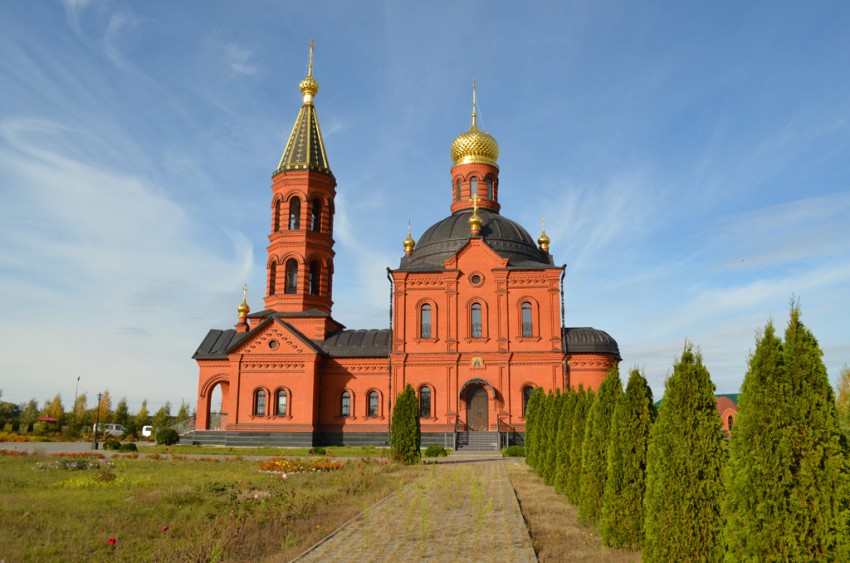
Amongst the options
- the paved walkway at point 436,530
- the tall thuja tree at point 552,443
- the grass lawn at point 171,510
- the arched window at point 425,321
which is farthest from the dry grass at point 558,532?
the arched window at point 425,321

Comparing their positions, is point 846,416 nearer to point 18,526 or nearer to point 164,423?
point 18,526

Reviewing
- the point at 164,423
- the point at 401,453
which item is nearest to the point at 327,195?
the point at 401,453

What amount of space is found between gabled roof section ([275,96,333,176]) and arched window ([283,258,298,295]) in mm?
4895

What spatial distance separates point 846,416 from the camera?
12.5 meters

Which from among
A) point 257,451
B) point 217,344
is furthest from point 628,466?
point 217,344

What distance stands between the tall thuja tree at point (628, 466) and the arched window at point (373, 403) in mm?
22103

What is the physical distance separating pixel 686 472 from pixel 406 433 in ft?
43.4

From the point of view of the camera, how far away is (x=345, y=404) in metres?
30.0

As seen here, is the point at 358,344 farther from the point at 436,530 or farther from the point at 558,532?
the point at 558,532

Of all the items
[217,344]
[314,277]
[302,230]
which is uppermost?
→ [302,230]

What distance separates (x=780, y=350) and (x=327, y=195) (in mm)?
29008

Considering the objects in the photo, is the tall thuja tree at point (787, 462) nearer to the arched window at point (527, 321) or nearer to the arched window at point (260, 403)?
the arched window at point (527, 321)

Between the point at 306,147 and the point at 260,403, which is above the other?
the point at 306,147

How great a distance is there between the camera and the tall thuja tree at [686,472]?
646cm
